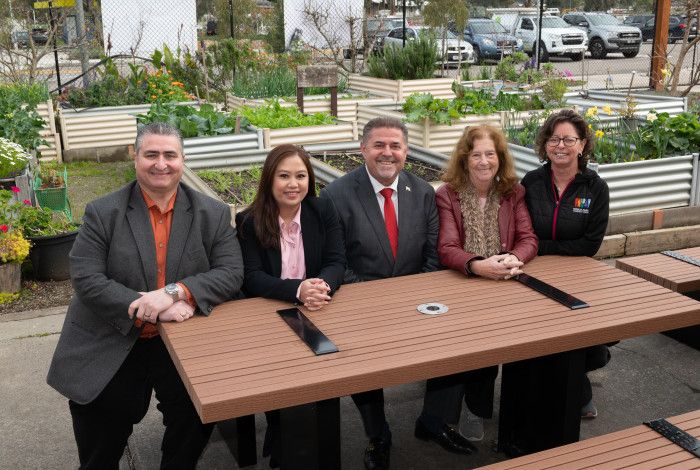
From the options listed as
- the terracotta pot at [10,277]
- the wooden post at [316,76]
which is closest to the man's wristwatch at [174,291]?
the terracotta pot at [10,277]

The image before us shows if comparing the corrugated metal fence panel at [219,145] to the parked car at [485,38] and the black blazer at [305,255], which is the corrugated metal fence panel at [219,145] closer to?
the black blazer at [305,255]

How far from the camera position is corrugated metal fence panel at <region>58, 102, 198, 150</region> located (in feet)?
32.8

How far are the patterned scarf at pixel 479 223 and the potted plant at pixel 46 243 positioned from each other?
3.21 m

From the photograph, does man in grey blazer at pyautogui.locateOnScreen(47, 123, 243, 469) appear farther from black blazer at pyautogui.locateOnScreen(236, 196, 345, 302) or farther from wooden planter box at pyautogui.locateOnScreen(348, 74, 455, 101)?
wooden planter box at pyautogui.locateOnScreen(348, 74, 455, 101)

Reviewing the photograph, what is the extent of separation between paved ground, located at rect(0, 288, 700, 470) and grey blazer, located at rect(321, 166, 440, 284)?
31.6 inches

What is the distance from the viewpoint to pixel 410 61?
12.2m

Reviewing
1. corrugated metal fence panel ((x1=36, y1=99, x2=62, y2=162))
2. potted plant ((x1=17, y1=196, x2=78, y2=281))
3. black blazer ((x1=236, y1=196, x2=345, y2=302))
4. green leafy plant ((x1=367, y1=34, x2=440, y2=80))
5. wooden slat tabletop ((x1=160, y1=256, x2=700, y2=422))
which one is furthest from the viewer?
green leafy plant ((x1=367, y1=34, x2=440, y2=80))

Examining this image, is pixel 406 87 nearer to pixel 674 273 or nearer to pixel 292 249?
pixel 674 273

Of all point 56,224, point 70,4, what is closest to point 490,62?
point 70,4

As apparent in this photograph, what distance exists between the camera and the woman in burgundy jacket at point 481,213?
11.7ft

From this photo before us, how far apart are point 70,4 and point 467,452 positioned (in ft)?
37.6

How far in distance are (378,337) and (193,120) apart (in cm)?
583

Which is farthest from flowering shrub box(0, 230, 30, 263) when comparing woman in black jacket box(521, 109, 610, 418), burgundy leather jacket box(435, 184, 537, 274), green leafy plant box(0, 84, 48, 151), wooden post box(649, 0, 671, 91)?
wooden post box(649, 0, 671, 91)

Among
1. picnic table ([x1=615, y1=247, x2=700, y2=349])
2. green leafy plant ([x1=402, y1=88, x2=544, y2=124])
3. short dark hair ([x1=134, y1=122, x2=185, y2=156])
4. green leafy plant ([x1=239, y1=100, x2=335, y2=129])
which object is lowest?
picnic table ([x1=615, y1=247, x2=700, y2=349])
